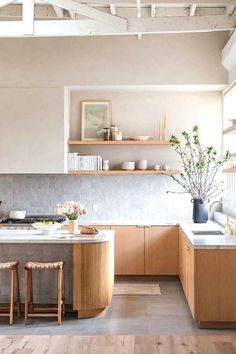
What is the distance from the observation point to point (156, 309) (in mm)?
5930

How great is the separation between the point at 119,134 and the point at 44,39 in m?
1.73

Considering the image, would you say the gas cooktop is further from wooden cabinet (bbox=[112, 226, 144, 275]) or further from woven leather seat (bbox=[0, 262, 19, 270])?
woven leather seat (bbox=[0, 262, 19, 270])

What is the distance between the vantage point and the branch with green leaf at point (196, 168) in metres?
7.76

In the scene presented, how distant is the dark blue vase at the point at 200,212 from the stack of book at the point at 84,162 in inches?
59.7

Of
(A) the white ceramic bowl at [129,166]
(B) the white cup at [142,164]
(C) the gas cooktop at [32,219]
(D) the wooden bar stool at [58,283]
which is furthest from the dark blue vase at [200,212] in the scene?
(D) the wooden bar stool at [58,283]

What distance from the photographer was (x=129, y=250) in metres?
7.46

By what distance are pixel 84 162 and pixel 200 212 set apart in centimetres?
184

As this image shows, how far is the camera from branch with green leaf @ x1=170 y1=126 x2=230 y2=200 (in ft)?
25.4

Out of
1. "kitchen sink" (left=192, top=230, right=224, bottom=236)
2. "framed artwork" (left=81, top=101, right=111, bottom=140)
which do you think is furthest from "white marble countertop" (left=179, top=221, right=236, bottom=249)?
"framed artwork" (left=81, top=101, right=111, bottom=140)

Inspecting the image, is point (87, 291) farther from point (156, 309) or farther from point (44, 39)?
point (44, 39)

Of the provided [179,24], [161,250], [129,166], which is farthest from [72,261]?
[179,24]

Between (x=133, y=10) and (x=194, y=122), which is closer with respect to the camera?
(x=133, y=10)

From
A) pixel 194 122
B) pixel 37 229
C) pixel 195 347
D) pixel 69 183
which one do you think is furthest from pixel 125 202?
pixel 195 347

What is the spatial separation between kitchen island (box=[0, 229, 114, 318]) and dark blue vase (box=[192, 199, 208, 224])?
1911 mm
